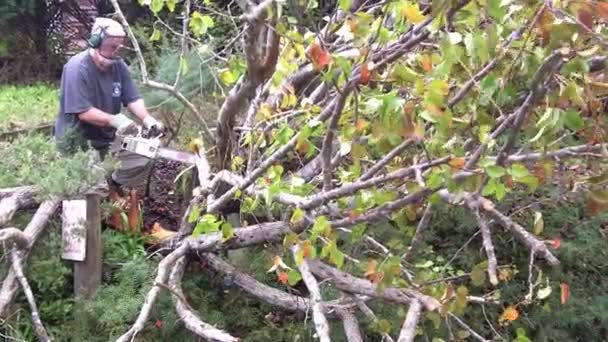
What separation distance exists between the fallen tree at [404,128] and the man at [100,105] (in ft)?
3.32

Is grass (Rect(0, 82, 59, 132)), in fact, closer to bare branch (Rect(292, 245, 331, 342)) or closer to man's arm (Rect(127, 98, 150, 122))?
man's arm (Rect(127, 98, 150, 122))

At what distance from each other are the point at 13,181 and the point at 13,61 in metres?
6.52

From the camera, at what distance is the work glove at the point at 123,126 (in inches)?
193

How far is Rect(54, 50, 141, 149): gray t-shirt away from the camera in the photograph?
16.6ft

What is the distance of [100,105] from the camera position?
5.30 m

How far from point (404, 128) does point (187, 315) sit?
70.0 inches

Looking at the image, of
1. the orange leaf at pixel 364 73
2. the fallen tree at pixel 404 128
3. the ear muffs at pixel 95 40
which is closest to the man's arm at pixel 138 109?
the ear muffs at pixel 95 40

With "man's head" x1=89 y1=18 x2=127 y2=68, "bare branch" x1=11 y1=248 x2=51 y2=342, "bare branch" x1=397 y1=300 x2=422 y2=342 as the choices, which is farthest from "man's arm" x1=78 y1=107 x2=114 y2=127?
"bare branch" x1=397 y1=300 x2=422 y2=342

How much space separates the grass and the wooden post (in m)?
2.82

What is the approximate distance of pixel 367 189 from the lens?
323cm

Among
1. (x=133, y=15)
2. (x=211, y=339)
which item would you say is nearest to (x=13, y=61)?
(x=133, y=15)

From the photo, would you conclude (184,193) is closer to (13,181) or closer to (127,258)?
(127,258)

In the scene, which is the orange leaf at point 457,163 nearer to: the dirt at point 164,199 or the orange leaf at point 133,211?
the orange leaf at point 133,211

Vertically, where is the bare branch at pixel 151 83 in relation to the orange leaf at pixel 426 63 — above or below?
below
